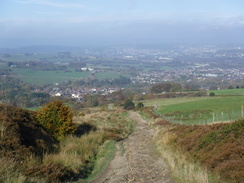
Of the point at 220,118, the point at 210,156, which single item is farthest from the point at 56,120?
the point at 220,118

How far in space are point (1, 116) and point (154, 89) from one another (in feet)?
185

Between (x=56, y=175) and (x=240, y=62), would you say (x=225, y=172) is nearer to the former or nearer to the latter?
(x=56, y=175)

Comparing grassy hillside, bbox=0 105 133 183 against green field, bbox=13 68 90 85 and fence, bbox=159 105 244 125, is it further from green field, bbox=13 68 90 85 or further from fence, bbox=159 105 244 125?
green field, bbox=13 68 90 85

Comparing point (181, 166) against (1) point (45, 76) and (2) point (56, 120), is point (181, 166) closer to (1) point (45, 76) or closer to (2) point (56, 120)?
(2) point (56, 120)

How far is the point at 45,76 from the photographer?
91.2 metres

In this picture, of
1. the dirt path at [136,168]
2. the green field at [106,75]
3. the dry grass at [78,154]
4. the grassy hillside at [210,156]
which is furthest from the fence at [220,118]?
the green field at [106,75]

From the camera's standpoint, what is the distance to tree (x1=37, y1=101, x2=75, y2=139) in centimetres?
1590

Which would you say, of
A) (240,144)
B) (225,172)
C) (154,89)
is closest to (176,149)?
(240,144)

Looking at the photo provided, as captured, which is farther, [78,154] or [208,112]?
[208,112]

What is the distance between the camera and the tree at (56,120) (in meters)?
15.9

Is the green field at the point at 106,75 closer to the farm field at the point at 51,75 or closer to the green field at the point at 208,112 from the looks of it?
the farm field at the point at 51,75

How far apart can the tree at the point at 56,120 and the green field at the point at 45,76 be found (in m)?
62.4

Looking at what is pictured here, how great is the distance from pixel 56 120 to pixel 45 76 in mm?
77113

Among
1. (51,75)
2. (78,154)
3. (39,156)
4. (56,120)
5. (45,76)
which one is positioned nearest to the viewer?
(39,156)
